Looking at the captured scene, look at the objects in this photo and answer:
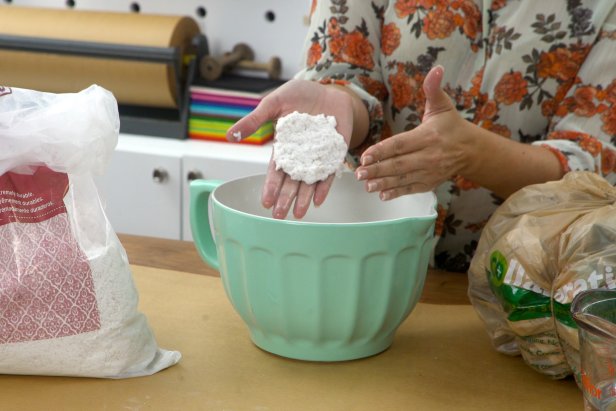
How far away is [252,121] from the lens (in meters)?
0.78

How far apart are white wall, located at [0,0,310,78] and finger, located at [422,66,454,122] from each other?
1329 millimetres

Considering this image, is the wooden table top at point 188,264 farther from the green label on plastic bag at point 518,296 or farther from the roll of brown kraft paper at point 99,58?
the roll of brown kraft paper at point 99,58

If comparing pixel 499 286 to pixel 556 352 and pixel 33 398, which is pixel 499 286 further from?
pixel 33 398

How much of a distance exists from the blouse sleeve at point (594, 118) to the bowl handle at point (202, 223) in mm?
410

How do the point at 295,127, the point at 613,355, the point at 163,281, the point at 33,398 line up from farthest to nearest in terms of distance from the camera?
the point at 163,281, the point at 295,127, the point at 33,398, the point at 613,355

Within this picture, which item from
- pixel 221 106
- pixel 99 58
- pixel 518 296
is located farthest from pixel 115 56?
pixel 518 296

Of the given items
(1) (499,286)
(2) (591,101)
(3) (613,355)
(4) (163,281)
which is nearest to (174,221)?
(4) (163,281)

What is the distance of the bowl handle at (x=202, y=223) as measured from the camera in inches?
31.6

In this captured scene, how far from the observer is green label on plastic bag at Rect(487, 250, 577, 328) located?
0.70 metres

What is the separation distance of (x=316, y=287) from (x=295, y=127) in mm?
182

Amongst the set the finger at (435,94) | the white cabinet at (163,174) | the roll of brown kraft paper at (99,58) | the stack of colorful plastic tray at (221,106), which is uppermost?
the finger at (435,94)

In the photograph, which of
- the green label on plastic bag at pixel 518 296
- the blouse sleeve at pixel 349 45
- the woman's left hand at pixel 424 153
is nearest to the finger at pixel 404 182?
the woman's left hand at pixel 424 153

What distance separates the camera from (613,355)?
53 cm

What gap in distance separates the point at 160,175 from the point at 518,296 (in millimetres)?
1332
